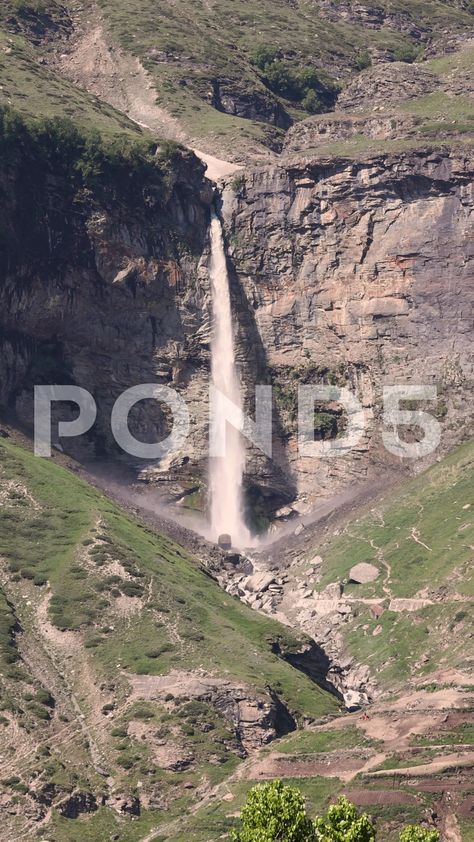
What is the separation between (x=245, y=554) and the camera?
5236 inches

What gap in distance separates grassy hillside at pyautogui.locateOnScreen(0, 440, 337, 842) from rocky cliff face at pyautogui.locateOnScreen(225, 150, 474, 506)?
25.7 m

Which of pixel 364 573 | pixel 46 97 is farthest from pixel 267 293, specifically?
pixel 364 573

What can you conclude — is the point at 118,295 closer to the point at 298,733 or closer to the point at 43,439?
the point at 43,439

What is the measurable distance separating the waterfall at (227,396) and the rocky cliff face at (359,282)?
169 cm

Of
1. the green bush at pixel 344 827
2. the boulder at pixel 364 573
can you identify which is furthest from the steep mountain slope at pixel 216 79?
the green bush at pixel 344 827

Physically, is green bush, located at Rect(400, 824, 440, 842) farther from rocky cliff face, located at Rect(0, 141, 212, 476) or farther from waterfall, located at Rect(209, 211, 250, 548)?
rocky cliff face, located at Rect(0, 141, 212, 476)

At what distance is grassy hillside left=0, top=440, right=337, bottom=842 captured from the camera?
3398 inches

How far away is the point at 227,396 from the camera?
469ft

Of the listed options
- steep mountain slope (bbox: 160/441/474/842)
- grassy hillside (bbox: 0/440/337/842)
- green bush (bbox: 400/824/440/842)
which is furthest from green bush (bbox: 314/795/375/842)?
grassy hillside (bbox: 0/440/337/842)

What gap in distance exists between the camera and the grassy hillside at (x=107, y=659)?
283ft

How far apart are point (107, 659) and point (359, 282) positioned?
177 ft

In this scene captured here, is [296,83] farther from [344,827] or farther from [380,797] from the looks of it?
[344,827]

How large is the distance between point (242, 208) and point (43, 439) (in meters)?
29.8

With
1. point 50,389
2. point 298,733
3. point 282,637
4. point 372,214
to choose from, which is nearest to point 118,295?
point 50,389
